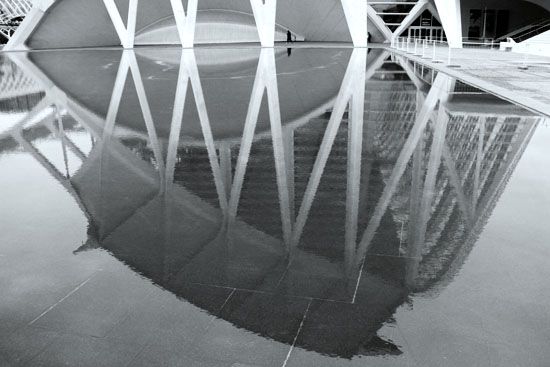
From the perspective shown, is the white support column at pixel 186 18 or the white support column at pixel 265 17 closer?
the white support column at pixel 265 17

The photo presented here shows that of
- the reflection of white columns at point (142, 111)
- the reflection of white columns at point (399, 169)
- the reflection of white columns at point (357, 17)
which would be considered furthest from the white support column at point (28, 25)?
the reflection of white columns at point (399, 169)

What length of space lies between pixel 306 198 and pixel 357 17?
28168mm

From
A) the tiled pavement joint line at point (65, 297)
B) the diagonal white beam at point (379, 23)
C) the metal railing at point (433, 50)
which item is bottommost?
the metal railing at point (433, 50)

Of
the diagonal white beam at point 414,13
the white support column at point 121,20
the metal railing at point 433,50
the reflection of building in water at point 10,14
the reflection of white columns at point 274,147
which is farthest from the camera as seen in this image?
the reflection of building in water at point 10,14

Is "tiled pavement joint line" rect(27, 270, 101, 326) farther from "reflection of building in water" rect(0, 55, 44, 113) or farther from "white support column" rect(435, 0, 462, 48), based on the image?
"white support column" rect(435, 0, 462, 48)

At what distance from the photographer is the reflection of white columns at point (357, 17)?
101ft

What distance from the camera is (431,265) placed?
390 cm

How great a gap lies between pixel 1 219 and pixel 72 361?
2.71 m

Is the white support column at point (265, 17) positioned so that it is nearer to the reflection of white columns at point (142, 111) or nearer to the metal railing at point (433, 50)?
the metal railing at point (433, 50)

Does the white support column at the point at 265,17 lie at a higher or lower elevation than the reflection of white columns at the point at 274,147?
higher

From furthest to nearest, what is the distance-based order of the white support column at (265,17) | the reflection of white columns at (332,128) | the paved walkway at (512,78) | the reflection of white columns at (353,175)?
the white support column at (265,17)
the paved walkway at (512,78)
the reflection of white columns at (332,128)
the reflection of white columns at (353,175)

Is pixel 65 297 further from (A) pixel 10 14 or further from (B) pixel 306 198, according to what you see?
(A) pixel 10 14

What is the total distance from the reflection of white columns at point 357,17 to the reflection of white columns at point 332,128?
11995mm

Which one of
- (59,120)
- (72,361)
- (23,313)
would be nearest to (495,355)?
(72,361)
